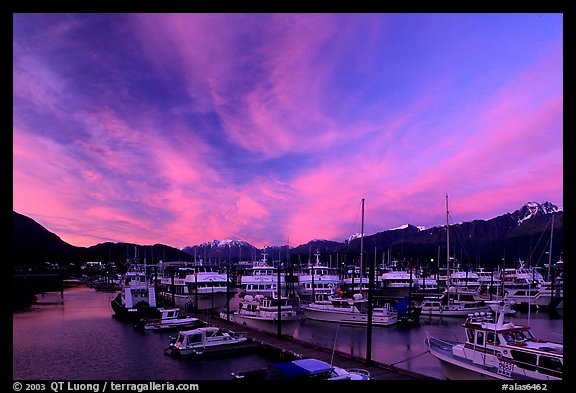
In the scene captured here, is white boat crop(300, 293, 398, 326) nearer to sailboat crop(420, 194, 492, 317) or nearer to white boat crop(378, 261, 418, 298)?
sailboat crop(420, 194, 492, 317)

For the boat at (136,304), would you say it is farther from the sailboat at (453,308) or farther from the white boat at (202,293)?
the sailboat at (453,308)

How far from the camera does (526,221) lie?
358ft

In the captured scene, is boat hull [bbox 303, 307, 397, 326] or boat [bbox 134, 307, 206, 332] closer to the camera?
boat [bbox 134, 307, 206, 332]

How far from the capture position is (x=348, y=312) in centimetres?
2580

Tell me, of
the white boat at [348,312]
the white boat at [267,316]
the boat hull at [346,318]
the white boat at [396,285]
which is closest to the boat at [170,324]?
the white boat at [267,316]

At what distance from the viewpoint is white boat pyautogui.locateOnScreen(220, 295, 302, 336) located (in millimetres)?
20938

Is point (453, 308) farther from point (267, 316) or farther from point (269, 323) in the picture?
point (267, 316)

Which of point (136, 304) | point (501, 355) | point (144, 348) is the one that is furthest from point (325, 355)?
point (136, 304)

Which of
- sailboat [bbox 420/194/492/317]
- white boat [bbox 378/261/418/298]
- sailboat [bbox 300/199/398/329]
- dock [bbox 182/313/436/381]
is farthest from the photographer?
white boat [bbox 378/261/418/298]

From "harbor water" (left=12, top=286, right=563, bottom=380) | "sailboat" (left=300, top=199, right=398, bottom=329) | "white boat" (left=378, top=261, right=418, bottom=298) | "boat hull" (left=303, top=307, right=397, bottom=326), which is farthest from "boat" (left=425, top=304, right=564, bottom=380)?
"white boat" (left=378, top=261, right=418, bottom=298)

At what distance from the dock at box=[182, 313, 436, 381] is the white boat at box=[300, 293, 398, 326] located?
8.12 meters

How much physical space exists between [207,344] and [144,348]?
4670 millimetres

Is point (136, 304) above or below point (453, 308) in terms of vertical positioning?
above
